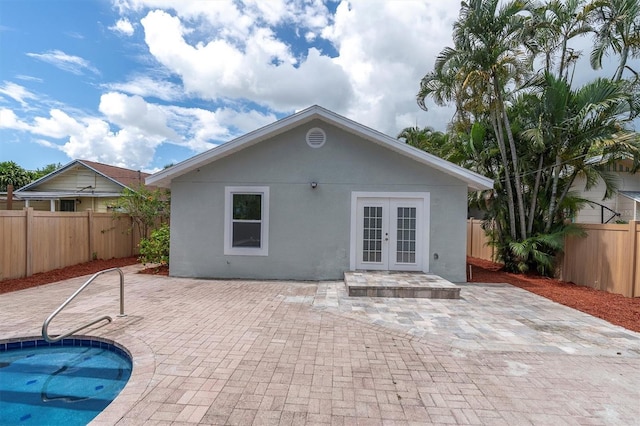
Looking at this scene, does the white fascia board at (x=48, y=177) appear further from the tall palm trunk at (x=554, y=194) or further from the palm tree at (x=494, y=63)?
the tall palm trunk at (x=554, y=194)

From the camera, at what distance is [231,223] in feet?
30.9

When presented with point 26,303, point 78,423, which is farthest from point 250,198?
point 78,423

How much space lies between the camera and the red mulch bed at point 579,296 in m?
6.33

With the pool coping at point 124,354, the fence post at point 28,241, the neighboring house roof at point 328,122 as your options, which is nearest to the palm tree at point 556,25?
the neighboring house roof at point 328,122

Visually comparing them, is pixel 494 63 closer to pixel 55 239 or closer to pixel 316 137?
pixel 316 137

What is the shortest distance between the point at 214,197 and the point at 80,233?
5168mm

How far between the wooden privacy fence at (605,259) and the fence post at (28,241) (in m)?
15.2

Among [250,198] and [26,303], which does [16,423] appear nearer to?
[26,303]

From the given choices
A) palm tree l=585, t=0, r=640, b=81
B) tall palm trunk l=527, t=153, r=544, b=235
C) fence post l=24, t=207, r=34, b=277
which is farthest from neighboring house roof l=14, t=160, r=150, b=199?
palm tree l=585, t=0, r=640, b=81

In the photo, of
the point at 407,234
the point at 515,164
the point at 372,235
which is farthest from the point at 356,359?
the point at 515,164

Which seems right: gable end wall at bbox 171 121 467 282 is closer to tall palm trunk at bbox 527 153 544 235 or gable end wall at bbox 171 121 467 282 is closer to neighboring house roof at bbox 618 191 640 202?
tall palm trunk at bbox 527 153 544 235

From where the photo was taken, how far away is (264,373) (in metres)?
3.77

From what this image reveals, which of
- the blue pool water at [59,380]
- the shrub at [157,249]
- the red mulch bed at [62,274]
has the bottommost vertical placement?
the blue pool water at [59,380]

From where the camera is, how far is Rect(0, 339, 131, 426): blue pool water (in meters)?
3.55
